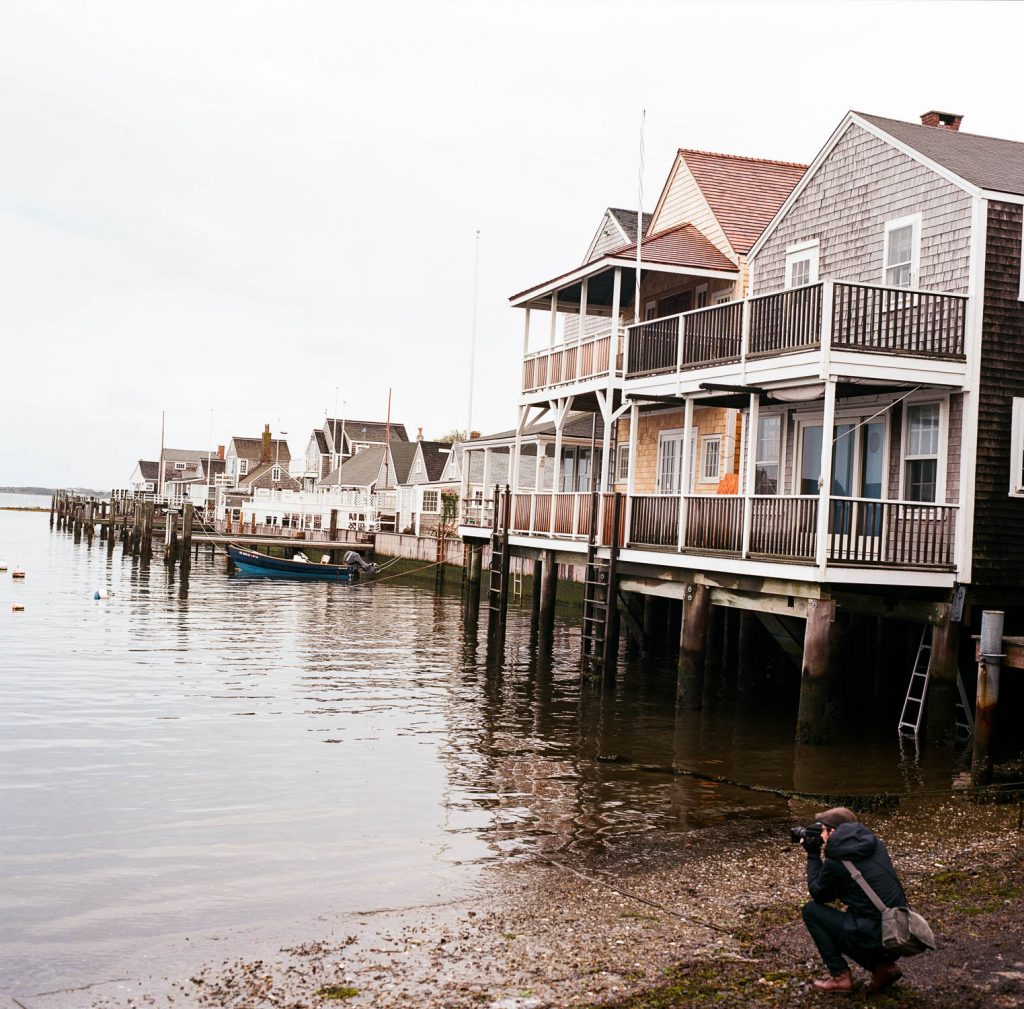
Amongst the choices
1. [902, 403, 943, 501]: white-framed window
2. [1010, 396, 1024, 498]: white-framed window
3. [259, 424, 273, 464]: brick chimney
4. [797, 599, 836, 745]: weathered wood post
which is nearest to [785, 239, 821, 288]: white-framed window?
[902, 403, 943, 501]: white-framed window

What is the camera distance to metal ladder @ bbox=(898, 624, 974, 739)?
1776 centimetres

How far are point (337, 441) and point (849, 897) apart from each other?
9911 cm

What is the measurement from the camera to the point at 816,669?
55.7 feet

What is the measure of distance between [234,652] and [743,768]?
1595cm

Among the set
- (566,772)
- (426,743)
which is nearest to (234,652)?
(426,743)

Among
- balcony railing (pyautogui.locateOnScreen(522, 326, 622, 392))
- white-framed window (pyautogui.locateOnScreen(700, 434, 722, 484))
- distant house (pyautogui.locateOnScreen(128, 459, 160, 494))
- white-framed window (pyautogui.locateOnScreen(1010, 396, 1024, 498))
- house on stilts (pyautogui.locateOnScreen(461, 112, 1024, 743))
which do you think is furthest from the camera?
distant house (pyautogui.locateOnScreen(128, 459, 160, 494))

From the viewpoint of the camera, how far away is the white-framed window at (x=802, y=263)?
22.7 meters

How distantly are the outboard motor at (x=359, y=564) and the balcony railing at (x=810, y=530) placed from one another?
37.0 m

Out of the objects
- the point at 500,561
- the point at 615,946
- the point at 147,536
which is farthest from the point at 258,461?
the point at 615,946

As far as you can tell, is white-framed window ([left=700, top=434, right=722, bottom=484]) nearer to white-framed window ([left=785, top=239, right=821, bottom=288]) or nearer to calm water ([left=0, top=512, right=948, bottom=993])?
white-framed window ([left=785, top=239, right=821, bottom=288])

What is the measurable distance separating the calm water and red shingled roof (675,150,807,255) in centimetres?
1106

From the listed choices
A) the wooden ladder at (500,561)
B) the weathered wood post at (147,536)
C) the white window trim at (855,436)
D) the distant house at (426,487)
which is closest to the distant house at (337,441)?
the distant house at (426,487)

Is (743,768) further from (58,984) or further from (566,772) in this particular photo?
(58,984)

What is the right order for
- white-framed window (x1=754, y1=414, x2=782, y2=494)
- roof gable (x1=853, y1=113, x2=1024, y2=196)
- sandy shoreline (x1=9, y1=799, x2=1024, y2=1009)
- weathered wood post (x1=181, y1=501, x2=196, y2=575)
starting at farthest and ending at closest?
1. weathered wood post (x1=181, y1=501, x2=196, y2=575)
2. white-framed window (x1=754, y1=414, x2=782, y2=494)
3. roof gable (x1=853, y1=113, x2=1024, y2=196)
4. sandy shoreline (x1=9, y1=799, x2=1024, y2=1009)
